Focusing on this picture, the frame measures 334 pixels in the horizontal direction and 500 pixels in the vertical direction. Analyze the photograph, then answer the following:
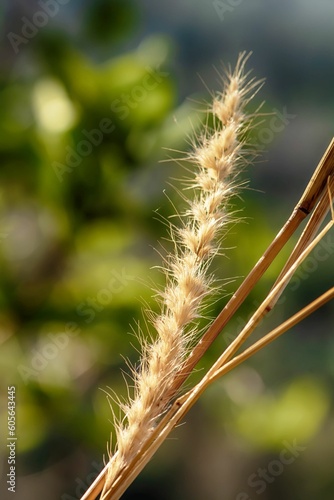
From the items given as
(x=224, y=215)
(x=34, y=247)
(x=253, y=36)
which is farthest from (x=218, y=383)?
(x=224, y=215)

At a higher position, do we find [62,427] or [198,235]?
[198,235]

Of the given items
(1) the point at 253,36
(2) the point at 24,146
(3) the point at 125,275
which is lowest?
(3) the point at 125,275

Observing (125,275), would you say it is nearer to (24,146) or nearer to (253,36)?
(24,146)

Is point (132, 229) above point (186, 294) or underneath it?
underneath

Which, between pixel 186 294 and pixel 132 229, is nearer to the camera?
pixel 186 294

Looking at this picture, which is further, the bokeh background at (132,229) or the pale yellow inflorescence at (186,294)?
the bokeh background at (132,229)

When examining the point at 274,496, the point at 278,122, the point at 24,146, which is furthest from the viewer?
the point at 274,496

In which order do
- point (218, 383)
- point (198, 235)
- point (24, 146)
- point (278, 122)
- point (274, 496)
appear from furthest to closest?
point (274, 496) → point (218, 383) → point (278, 122) → point (24, 146) → point (198, 235)

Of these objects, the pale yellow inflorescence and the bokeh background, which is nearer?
the pale yellow inflorescence
